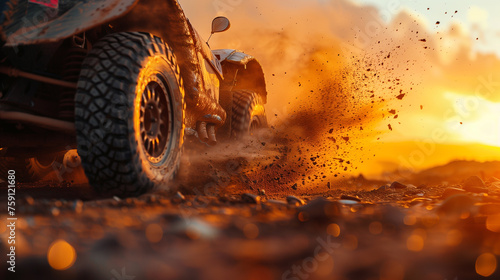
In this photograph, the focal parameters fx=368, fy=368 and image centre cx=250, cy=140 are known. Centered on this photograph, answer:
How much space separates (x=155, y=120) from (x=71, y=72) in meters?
0.70

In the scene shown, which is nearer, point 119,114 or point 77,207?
point 77,207

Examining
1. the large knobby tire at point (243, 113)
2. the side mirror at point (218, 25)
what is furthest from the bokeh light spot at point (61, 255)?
the large knobby tire at point (243, 113)

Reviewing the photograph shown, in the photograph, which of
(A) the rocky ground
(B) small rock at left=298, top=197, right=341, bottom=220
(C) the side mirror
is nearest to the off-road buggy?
(A) the rocky ground

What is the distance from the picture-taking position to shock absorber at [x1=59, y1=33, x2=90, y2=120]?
8.66 feet

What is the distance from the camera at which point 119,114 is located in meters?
2.26

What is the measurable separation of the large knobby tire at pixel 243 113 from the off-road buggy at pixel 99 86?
2467 mm

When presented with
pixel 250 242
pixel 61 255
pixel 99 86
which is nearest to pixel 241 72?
pixel 99 86

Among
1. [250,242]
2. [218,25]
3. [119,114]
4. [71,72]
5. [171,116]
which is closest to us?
[250,242]

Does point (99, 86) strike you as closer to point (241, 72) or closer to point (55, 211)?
point (55, 211)

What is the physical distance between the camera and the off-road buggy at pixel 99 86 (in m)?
2.28

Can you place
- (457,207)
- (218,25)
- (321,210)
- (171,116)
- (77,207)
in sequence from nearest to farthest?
(321,210)
(77,207)
(457,207)
(171,116)
(218,25)

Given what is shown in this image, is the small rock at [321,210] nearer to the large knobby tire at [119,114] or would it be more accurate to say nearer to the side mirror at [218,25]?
the large knobby tire at [119,114]

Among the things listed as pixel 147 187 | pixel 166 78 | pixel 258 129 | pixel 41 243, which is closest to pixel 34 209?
pixel 41 243

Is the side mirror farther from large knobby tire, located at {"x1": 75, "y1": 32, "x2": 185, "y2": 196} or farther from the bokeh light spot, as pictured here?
the bokeh light spot
